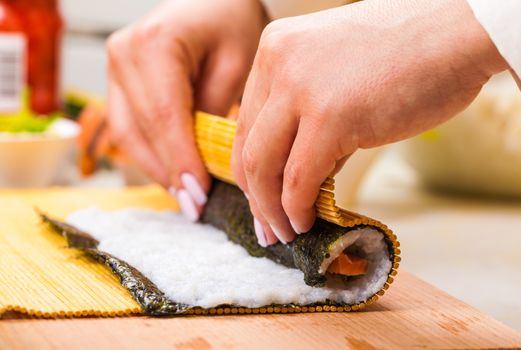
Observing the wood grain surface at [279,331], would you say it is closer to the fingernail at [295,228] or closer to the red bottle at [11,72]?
the fingernail at [295,228]

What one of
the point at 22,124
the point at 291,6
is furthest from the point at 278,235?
the point at 22,124

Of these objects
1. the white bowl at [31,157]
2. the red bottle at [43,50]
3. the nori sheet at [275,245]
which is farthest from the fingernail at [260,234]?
the red bottle at [43,50]

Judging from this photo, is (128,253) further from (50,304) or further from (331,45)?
(331,45)

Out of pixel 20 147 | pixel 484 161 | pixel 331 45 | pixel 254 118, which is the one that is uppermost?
pixel 331 45

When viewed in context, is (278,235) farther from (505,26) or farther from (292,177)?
(505,26)

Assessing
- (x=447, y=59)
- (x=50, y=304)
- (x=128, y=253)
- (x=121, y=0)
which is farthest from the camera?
(x=121, y=0)

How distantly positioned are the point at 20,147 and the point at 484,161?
3.65 ft

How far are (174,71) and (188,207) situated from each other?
290 millimetres

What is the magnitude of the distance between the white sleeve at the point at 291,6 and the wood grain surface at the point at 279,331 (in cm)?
90

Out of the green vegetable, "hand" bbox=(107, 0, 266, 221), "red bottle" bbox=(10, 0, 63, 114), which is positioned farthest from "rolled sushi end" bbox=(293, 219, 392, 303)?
"red bottle" bbox=(10, 0, 63, 114)

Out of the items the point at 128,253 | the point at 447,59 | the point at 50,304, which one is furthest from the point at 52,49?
the point at 447,59

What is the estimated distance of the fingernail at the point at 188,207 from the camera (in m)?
1.52

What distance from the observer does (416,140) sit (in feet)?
6.96

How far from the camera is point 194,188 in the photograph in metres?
1.54
